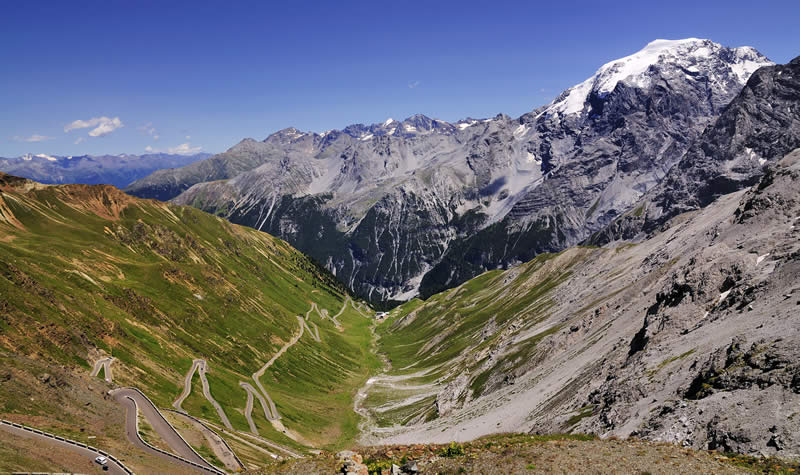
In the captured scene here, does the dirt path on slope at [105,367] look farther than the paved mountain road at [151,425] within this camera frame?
Yes

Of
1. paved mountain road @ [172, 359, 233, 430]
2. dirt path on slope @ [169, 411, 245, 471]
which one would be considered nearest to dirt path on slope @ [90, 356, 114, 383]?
paved mountain road @ [172, 359, 233, 430]

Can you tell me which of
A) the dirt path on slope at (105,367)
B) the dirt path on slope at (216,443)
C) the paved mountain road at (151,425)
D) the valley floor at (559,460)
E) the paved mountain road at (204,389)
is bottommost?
the paved mountain road at (204,389)

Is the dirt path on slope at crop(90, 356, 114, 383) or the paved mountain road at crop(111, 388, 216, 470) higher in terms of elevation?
the dirt path on slope at crop(90, 356, 114, 383)

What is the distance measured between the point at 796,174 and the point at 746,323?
54767 millimetres

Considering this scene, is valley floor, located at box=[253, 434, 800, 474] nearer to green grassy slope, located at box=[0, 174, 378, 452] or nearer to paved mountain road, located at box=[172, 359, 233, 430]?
green grassy slope, located at box=[0, 174, 378, 452]

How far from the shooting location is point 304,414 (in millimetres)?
134500

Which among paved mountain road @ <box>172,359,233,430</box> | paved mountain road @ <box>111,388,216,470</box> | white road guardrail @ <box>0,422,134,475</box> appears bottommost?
paved mountain road @ <box>172,359,233,430</box>

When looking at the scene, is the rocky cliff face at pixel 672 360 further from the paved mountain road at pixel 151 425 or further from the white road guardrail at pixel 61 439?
the white road guardrail at pixel 61 439

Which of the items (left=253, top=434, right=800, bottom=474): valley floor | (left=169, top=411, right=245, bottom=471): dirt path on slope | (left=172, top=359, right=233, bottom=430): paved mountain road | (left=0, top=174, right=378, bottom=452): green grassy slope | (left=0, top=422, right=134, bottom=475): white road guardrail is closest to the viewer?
(left=253, top=434, right=800, bottom=474): valley floor

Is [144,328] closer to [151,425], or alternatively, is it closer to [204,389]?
[204,389]

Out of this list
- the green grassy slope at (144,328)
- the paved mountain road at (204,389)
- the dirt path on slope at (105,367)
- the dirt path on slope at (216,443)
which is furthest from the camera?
the paved mountain road at (204,389)

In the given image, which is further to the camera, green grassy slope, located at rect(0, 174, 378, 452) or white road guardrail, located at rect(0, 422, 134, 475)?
green grassy slope, located at rect(0, 174, 378, 452)

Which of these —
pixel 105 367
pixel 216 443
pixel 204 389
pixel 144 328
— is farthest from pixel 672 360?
pixel 144 328

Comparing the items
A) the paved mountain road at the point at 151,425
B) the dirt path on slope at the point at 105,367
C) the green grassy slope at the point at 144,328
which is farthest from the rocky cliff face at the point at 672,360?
the dirt path on slope at the point at 105,367
